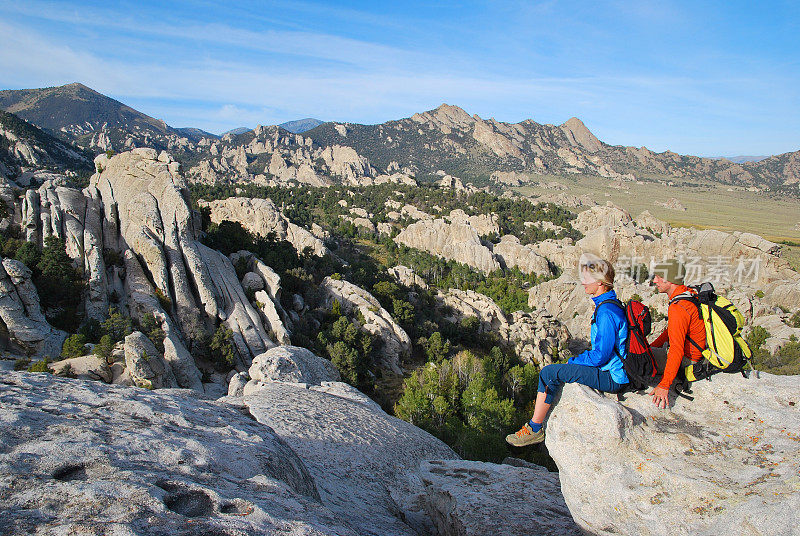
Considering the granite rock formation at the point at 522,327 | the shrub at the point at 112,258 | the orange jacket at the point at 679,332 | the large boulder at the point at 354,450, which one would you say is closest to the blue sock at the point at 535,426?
the orange jacket at the point at 679,332

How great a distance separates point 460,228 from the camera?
10650 cm

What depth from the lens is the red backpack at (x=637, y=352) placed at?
693 centimetres

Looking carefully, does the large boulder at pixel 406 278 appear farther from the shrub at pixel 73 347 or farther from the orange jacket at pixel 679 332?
the orange jacket at pixel 679 332

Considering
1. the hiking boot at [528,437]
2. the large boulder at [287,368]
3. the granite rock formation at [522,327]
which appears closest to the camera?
the hiking boot at [528,437]

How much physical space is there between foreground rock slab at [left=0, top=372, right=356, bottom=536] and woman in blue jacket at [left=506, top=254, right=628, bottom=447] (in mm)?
4593

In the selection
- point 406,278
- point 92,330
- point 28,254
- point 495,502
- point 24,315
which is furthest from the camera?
point 406,278

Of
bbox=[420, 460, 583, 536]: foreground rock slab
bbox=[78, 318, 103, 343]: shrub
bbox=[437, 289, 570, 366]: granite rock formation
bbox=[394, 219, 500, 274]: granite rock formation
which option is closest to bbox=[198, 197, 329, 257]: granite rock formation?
bbox=[437, 289, 570, 366]: granite rock formation

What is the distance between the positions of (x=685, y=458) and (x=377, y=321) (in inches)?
1690

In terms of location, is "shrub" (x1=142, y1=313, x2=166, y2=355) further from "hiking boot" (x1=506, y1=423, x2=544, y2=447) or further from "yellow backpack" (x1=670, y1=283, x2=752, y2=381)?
"yellow backpack" (x1=670, y1=283, x2=752, y2=381)

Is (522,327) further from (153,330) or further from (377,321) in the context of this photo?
(153,330)

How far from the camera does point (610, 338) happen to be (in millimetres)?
6945

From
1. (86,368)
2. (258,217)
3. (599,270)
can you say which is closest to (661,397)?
(599,270)

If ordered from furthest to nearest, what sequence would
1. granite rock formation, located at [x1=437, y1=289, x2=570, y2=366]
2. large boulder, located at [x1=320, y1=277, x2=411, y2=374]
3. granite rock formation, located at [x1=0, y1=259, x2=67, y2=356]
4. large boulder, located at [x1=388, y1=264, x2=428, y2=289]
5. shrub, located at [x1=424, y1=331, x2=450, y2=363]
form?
large boulder, located at [x1=388, y1=264, x2=428, y2=289]
granite rock formation, located at [x1=437, y1=289, x2=570, y2=366]
shrub, located at [x1=424, y1=331, x2=450, y2=363]
large boulder, located at [x1=320, y1=277, x2=411, y2=374]
granite rock formation, located at [x1=0, y1=259, x2=67, y2=356]

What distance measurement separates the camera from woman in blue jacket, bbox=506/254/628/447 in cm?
694
